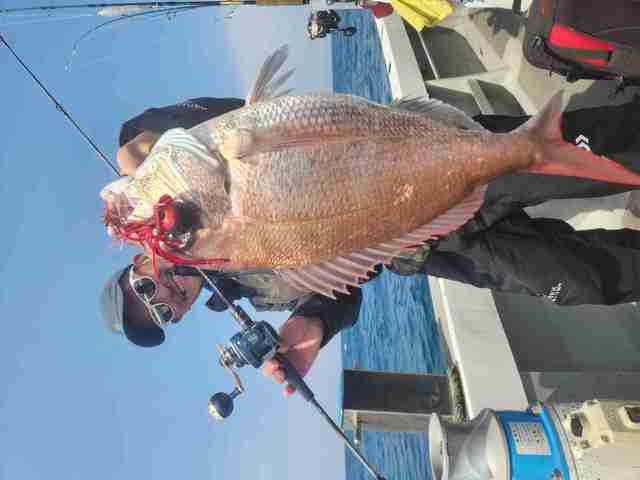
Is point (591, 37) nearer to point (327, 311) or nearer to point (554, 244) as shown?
point (554, 244)

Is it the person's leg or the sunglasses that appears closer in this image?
the sunglasses

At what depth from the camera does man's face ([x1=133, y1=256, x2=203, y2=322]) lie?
2678 millimetres

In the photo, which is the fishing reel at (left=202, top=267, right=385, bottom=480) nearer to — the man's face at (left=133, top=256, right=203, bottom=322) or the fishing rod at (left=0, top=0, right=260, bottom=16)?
the man's face at (left=133, top=256, right=203, bottom=322)

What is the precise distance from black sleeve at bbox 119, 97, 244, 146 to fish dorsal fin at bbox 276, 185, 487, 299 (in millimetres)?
1373

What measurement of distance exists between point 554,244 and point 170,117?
250cm

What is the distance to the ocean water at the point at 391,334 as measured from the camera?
14.1m

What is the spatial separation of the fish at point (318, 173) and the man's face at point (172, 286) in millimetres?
857

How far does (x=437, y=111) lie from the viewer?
1921mm

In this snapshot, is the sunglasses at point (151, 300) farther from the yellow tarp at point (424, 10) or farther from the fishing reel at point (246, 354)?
the yellow tarp at point (424, 10)

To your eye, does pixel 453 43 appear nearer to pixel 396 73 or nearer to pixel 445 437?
pixel 396 73

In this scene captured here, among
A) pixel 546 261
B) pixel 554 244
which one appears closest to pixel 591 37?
pixel 554 244

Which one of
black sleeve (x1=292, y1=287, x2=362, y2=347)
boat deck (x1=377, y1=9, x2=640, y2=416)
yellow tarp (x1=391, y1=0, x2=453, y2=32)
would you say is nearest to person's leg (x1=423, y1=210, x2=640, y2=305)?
black sleeve (x1=292, y1=287, x2=362, y2=347)

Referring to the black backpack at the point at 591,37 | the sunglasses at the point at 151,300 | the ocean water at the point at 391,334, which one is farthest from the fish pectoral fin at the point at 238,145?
the ocean water at the point at 391,334

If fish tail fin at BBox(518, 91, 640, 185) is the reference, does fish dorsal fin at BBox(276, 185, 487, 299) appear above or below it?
below
